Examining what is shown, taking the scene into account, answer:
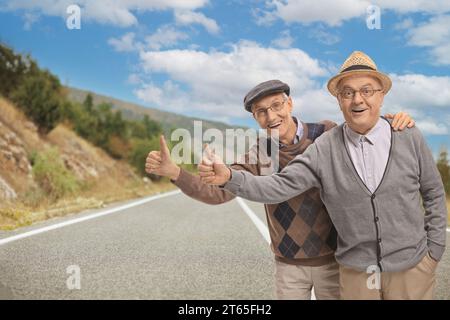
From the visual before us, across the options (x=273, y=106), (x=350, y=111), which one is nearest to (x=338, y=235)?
(x=350, y=111)

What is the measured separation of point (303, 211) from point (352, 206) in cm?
41

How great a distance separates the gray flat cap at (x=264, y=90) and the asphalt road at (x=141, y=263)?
61.0 inches

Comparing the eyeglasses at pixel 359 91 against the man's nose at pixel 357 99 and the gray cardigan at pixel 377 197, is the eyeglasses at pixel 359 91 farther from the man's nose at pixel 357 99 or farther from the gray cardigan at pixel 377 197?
the gray cardigan at pixel 377 197

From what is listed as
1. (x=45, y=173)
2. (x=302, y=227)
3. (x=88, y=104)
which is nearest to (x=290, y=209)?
(x=302, y=227)

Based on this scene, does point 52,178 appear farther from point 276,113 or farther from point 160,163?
point 276,113

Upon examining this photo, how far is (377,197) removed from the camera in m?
2.85

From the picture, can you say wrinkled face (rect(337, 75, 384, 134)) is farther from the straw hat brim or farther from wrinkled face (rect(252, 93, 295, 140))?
wrinkled face (rect(252, 93, 295, 140))

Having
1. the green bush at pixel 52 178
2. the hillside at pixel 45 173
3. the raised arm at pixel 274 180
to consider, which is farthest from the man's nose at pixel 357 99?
the green bush at pixel 52 178

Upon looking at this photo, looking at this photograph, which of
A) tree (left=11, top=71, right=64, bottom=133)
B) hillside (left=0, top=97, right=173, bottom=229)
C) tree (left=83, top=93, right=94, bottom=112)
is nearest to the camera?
hillside (left=0, top=97, right=173, bottom=229)

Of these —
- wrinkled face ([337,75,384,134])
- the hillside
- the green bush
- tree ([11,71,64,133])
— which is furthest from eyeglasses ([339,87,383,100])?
tree ([11,71,64,133])

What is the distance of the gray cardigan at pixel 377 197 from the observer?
286 cm

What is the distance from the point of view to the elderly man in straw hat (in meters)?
2.86

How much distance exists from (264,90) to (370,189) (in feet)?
3.20

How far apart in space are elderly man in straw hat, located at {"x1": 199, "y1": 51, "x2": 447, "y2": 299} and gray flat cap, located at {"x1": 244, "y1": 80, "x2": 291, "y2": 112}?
430mm
